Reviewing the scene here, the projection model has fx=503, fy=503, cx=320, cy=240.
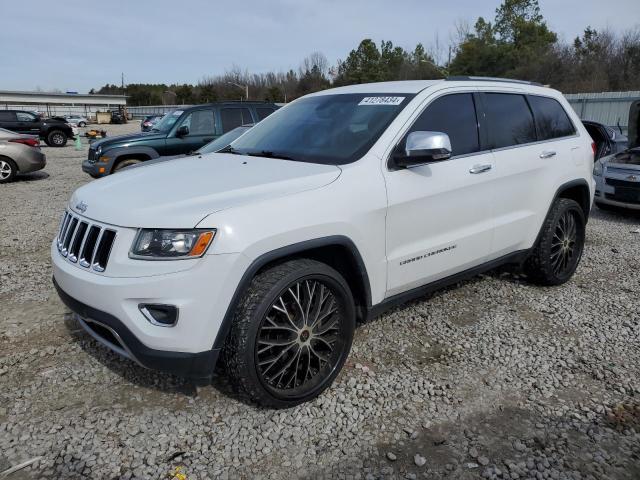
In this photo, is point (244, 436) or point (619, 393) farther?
point (619, 393)

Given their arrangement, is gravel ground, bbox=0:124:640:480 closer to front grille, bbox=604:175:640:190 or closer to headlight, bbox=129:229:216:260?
headlight, bbox=129:229:216:260

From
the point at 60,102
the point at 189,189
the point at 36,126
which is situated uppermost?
the point at 60,102

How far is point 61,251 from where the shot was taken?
9.82 feet

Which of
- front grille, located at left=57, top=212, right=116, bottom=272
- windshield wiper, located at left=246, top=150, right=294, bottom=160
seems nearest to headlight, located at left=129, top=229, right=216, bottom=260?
front grille, located at left=57, top=212, right=116, bottom=272

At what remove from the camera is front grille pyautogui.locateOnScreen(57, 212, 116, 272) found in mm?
2596

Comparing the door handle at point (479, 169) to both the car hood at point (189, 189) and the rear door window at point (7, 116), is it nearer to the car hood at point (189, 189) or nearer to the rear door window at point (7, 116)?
the car hood at point (189, 189)

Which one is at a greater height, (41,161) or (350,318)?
(41,161)

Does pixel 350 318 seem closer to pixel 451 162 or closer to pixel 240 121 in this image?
pixel 451 162

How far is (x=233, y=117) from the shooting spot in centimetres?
993

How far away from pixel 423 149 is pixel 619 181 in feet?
22.2

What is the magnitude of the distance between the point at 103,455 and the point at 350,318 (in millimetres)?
1501

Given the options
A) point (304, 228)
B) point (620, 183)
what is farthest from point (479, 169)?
point (620, 183)

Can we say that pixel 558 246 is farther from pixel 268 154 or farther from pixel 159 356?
pixel 159 356

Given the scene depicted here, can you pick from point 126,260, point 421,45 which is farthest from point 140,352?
point 421,45
